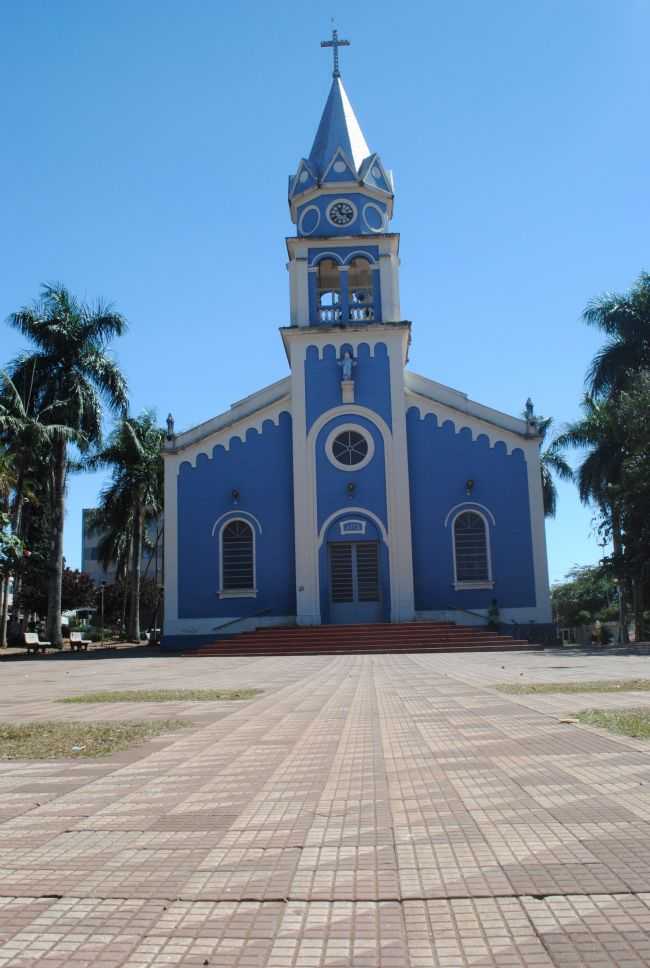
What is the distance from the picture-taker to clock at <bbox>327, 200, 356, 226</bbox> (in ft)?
101

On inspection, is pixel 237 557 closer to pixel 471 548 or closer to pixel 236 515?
pixel 236 515

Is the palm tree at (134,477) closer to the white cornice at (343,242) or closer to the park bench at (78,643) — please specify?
the park bench at (78,643)

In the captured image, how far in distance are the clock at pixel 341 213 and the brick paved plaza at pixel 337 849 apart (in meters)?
25.1

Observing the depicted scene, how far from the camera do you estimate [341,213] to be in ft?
101

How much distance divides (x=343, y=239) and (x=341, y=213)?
1.26m

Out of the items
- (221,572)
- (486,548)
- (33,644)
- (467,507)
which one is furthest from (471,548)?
(33,644)

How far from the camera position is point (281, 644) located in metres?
25.1

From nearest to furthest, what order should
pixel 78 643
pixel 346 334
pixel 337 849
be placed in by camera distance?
pixel 337 849, pixel 346 334, pixel 78 643

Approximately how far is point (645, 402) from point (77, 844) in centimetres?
2602

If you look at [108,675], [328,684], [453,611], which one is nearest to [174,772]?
[328,684]

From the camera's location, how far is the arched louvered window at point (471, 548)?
91.8 feet

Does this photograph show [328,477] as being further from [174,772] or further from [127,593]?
[127,593]

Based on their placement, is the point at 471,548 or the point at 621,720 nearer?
the point at 621,720

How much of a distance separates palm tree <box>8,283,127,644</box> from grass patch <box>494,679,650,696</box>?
22.5m
